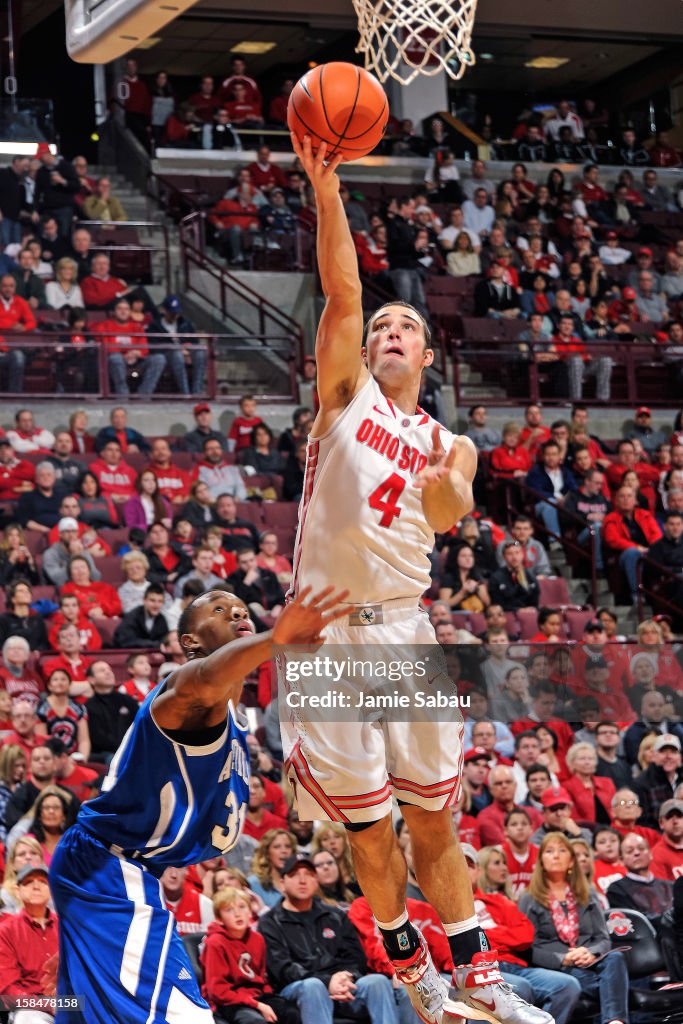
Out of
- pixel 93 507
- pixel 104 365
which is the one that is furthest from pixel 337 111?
pixel 104 365

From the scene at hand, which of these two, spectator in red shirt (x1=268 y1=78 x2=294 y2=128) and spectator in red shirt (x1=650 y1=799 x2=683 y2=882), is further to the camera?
spectator in red shirt (x1=268 y1=78 x2=294 y2=128)

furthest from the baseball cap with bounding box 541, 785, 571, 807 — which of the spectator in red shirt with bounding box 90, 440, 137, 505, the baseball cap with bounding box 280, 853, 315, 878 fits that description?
the spectator in red shirt with bounding box 90, 440, 137, 505

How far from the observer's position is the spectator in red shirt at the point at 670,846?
9.61 meters

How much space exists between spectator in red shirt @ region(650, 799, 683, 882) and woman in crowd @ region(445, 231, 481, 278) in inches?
358

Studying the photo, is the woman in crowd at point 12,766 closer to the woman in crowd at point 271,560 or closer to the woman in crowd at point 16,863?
the woman in crowd at point 16,863

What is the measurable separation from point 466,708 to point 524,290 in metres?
7.38

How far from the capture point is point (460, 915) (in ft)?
17.8

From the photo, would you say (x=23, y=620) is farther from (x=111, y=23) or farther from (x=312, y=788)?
(x=312, y=788)

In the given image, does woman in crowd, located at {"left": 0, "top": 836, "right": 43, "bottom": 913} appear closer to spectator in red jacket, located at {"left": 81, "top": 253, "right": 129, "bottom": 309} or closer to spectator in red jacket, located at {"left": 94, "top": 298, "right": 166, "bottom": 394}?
spectator in red jacket, located at {"left": 94, "top": 298, "right": 166, "bottom": 394}

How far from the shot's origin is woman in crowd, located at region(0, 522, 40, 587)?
1136 cm

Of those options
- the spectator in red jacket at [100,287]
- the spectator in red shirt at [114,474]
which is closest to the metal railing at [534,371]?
the spectator in red jacket at [100,287]

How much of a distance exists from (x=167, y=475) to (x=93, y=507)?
0.90m

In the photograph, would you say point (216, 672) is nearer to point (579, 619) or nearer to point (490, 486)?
point (579, 619)

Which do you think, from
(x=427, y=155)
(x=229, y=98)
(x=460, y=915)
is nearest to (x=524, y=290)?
(x=427, y=155)
